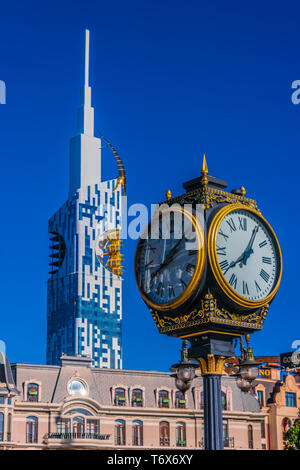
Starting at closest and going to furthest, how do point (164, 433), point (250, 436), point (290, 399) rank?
point (164, 433), point (250, 436), point (290, 399)

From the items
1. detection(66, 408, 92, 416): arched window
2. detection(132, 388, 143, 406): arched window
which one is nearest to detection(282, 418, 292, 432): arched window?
detection(132, 388, 143, 406): arched window

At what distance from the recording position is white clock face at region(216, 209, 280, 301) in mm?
11844

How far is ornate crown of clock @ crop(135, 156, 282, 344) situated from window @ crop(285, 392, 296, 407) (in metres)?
49.3

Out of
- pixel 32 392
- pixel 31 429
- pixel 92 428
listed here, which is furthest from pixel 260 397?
pixel 31 429

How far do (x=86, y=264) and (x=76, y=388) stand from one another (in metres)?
68.1

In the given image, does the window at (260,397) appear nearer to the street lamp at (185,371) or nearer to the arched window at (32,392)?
the arched window at (32,392)

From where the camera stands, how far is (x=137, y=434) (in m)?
54.0

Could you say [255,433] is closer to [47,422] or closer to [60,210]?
[47,422]

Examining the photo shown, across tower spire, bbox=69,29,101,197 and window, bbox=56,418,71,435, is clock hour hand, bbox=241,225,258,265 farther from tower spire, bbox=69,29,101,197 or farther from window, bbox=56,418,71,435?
tower spire, bbox=69,29,101,197

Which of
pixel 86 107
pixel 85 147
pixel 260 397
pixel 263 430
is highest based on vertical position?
pixel 86 107

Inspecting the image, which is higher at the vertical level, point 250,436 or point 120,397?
point 120,397

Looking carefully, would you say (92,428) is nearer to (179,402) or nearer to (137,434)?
(137,434)
